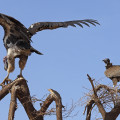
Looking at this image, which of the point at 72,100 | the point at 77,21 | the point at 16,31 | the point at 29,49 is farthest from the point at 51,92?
the point at 77,21

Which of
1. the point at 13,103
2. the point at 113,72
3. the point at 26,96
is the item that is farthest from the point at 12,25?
the point at 113,72

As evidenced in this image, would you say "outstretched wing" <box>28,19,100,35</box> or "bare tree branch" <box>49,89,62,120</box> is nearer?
"bare tree branch" <box>49,89,62,120</box>

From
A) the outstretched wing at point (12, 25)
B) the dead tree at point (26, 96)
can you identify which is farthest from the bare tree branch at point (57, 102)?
the outstretched wing at point (12, 25)

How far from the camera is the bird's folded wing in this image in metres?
8.47

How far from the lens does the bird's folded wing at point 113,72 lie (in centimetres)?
847

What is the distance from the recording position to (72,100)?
7180 mm

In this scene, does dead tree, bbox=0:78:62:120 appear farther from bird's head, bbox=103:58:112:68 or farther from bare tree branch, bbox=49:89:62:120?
bird's head, bbox=103:58:112:68

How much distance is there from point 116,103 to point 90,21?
8.00 feet

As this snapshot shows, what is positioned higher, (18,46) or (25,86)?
(18,46)

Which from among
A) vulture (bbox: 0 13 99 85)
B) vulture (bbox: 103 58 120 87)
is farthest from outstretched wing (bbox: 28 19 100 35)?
vulture (bbox: 103 58 120 87)

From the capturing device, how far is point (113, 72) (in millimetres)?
8508

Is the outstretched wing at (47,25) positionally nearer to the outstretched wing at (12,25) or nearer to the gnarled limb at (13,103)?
the outstretched wing at (12,25)

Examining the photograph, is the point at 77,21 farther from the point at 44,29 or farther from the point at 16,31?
the point at 16,31

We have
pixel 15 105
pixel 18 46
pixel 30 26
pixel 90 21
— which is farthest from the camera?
pixel 90 21
